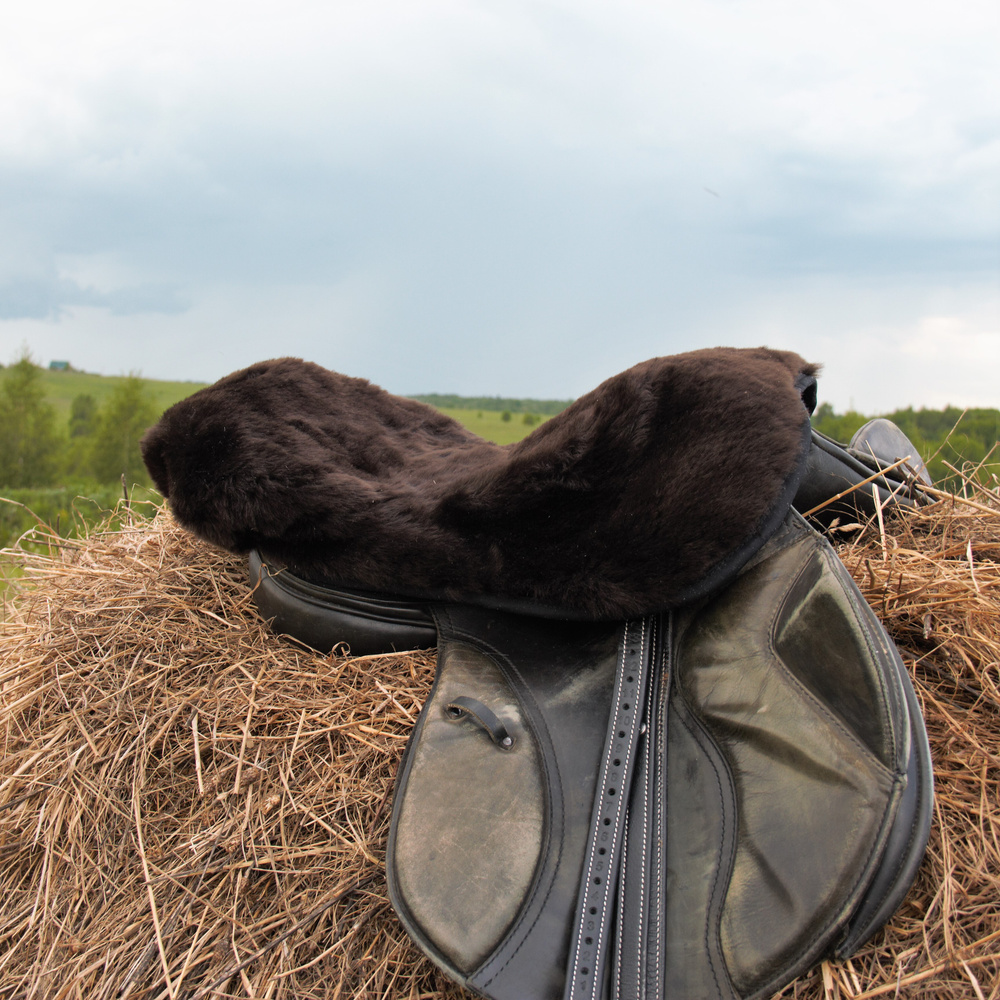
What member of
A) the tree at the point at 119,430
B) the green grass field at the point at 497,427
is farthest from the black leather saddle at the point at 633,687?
the tree at the point at 119,430

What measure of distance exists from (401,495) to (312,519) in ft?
0.51

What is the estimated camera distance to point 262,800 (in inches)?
40.8

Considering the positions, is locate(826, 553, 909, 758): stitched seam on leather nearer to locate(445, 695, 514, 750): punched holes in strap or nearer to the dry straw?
the dry straw

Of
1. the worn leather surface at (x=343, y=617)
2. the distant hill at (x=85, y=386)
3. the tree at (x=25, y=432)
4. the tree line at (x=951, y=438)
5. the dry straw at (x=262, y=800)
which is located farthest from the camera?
the distant hill at (x=85, y=386)

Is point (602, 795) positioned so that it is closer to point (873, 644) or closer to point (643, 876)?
point (643, 876)

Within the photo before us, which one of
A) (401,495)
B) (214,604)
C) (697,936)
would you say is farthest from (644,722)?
(214,604)

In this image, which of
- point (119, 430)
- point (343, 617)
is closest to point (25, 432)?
point (119, 430)

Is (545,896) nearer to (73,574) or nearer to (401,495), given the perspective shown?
(401,495)

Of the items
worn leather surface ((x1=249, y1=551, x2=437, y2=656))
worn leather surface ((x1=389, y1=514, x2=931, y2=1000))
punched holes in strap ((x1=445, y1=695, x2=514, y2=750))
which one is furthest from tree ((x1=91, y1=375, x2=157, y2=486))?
worn leather surface ((x1=389, y1=514, x2=931, y2=1000))

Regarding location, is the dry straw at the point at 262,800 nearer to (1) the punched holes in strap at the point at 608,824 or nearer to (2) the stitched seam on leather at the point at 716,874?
(2) the stitched seam on leather at the point at 716,874

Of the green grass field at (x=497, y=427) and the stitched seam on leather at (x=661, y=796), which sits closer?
the stitched seam on leather at (x=661, y=796)

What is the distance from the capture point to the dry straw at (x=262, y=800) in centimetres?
81

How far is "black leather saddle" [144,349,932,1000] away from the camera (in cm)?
72

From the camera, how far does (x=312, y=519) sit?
1107 millimetres
